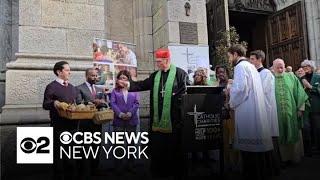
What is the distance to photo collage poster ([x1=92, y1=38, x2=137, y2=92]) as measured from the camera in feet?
18.8

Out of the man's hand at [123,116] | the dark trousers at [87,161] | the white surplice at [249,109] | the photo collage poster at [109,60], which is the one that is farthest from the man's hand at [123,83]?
the white surplice at [249,109]

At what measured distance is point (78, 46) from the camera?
6848mm

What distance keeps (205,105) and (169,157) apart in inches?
36.3

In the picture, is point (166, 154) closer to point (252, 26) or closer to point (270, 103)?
point (270, 103)

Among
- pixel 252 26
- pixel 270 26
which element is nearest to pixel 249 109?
pixel 270 26

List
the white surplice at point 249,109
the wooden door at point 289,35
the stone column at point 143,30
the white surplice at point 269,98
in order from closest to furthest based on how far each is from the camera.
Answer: the white surplice at point 249,109, the white surplice at point 269,98, the stone column at point 143,30, the wooden door at point 289,35

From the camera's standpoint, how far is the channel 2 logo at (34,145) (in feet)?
17.2

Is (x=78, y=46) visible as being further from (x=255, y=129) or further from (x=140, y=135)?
(x=255, y=129)

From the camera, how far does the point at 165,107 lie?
17.2ft

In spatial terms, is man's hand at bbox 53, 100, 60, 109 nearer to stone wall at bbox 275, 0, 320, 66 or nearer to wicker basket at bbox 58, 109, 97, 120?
wicker basket at bbox 58, 109, 97, 120

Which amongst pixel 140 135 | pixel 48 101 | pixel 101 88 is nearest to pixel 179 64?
pixel 140 135

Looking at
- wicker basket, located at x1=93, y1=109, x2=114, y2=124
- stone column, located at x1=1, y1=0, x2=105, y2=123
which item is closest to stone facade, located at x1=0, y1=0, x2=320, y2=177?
stone column, located at x1=1, y1=0, x2=105, y2=123

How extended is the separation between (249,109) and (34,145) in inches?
125

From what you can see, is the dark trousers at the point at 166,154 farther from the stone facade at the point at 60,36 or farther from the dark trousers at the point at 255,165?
the stone facade at the point at 60,36
